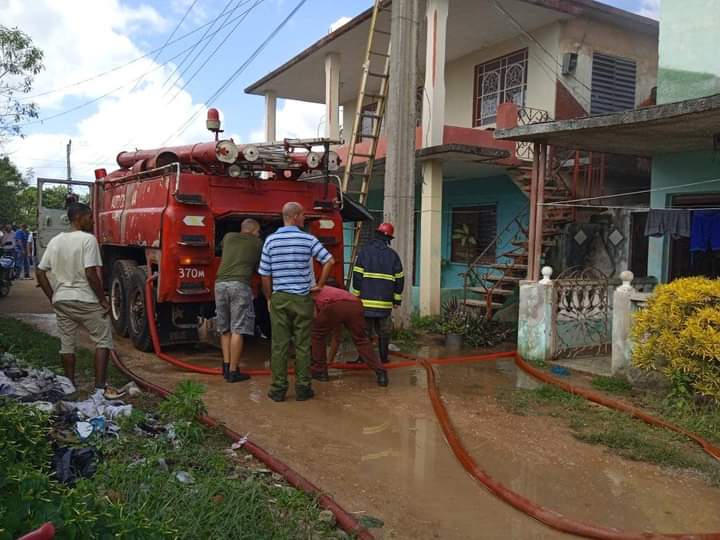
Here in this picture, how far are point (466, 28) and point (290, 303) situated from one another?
8271 mm

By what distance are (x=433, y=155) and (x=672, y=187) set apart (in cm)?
356

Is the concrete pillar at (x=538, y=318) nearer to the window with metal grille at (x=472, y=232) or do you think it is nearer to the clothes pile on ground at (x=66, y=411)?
the clothes pile on ground at (x=66, y=411)

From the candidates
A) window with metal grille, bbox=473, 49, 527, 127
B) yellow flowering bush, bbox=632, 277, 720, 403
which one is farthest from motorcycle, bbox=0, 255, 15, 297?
yellow flowering bush, bbox=632, 277, 720, 403

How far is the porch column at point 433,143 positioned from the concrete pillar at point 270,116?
7.29 metres

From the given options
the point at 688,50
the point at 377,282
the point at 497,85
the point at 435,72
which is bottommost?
the point at 377,282

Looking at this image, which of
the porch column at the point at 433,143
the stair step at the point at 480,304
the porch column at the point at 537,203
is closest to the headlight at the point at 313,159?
the porch column at the point at 537,203

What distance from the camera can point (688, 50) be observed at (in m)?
8.01

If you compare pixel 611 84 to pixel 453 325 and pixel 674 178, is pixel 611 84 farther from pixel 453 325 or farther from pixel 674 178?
pixel 453 325

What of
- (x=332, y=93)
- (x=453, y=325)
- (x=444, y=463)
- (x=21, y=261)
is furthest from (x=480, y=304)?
(x=21, y=261)

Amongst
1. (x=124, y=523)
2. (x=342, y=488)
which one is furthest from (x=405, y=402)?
(x=124, y=523)

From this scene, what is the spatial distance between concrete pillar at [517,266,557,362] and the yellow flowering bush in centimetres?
164

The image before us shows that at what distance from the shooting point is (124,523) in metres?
2.26

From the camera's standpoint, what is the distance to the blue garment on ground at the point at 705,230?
7867mm

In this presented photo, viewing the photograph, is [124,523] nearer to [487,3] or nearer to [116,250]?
[116,250]
